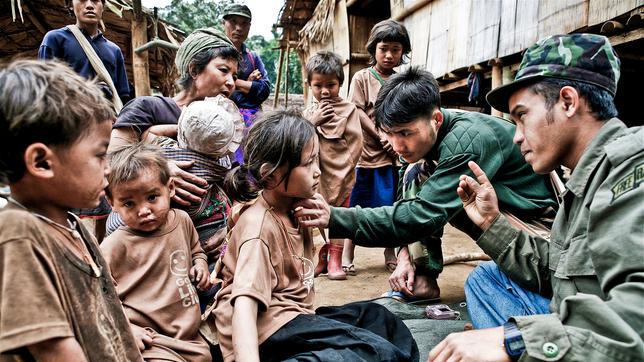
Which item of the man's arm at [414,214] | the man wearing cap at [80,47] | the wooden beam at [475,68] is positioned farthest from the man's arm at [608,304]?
the wooden beam at [475,68]

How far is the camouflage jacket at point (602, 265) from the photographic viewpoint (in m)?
1.20

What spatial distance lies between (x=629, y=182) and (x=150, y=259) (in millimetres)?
1770

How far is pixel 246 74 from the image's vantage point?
171 inches

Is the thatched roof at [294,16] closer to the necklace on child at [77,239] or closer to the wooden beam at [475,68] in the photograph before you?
the wooden beam at [475,68]

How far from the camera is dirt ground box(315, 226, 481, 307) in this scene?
3.64m

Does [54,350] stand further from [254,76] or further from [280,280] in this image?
[254,76]

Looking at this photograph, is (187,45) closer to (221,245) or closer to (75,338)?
(221,245)

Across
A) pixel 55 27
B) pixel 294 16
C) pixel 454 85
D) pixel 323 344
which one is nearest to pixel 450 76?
pixel 454 85

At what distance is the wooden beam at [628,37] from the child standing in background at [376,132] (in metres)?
1.68

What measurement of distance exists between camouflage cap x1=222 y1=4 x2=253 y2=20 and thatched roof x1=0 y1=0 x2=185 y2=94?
208 cm

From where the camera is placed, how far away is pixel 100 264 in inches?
54.5

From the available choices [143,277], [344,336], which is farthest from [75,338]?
[344,336]

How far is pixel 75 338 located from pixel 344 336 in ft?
3.41

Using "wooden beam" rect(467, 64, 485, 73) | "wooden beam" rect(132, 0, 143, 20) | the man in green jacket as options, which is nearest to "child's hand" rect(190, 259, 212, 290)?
the man in green jacket
